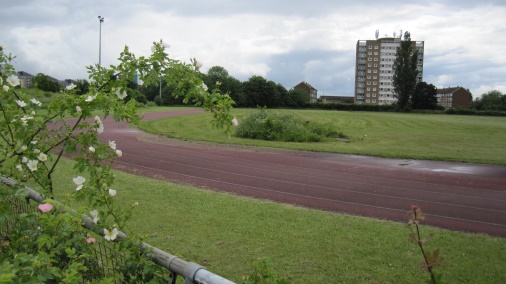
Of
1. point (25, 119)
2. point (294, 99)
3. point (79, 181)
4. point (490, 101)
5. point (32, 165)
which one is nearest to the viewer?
point (79, 181)

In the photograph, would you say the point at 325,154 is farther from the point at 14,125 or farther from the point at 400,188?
the point at 14,125

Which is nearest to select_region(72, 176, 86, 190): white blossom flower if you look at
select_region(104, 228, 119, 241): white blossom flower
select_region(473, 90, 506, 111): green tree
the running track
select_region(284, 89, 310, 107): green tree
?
select_region(104, 228, 119, 241): white blossom flower

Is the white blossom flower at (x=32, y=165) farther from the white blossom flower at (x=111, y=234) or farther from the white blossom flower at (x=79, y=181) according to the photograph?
the white blossom flower at (x=111, y=234)

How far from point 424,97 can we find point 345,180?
75.8m

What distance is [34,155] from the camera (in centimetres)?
332

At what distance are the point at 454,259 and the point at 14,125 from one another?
209 inches

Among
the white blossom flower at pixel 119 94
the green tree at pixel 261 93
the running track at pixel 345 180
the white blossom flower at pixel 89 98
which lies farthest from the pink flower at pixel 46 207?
the green tree at pixel 261 93

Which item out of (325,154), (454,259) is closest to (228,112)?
(454,259)

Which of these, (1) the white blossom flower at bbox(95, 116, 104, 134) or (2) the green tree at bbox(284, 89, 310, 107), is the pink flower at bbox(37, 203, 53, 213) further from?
(2) the green tree at bbox(284, 89, 310, 107)

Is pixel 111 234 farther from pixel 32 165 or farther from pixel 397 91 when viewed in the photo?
pixel 397 91

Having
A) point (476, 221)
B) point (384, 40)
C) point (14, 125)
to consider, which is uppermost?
point (384, 40)

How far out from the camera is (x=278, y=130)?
23062 millimetres

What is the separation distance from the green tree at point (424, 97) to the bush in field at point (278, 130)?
61.2 meters

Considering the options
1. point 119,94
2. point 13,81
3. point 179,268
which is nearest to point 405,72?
point 119,94
